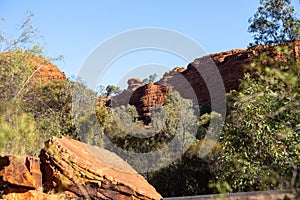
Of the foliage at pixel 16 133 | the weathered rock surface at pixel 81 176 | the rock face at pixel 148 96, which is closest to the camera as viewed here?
the weathered rock surface at pixel 81 176

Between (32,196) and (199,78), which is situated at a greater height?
(199,78)

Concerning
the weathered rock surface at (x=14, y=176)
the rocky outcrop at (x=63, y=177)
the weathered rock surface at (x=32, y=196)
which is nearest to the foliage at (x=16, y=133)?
the rocky outcrop at (x=63, y=177)

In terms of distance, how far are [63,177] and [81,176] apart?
426 millimetres

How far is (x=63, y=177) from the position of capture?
8.54 metres

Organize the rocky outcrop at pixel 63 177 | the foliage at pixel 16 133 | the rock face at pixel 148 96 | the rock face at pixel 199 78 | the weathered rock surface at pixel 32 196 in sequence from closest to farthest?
the weathered rock surface at pixel 32 196
the rocky outcrop at pixel 63 177
the foliage at pixel 16 133
the rock face at pixel 199 78
the rock face at pixel 148 96

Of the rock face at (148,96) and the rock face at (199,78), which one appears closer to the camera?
the rock face at (199,78)

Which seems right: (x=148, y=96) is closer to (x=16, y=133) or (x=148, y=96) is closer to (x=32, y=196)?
(x=16, y=133)

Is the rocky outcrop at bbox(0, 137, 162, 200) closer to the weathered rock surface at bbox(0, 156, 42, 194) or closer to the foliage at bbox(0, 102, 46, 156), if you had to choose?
the weathered rock surface at bbox(0, 156, 42, 194)

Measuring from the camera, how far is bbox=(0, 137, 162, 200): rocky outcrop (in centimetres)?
787

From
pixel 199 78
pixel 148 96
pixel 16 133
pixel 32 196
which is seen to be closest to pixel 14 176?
pixel 32 196

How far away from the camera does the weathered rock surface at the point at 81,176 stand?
8586 millimetres

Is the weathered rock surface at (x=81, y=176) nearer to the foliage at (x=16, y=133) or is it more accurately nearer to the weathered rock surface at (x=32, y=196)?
the weathered rock surface at (x=32, y=196)

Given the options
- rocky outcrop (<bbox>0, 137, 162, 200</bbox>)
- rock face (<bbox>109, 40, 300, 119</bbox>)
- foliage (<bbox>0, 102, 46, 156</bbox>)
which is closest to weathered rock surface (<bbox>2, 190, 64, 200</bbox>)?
rocky outcrop (<bbox>0, 137, 162, 200</bbox>)

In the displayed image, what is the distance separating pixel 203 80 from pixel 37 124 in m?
40.3
